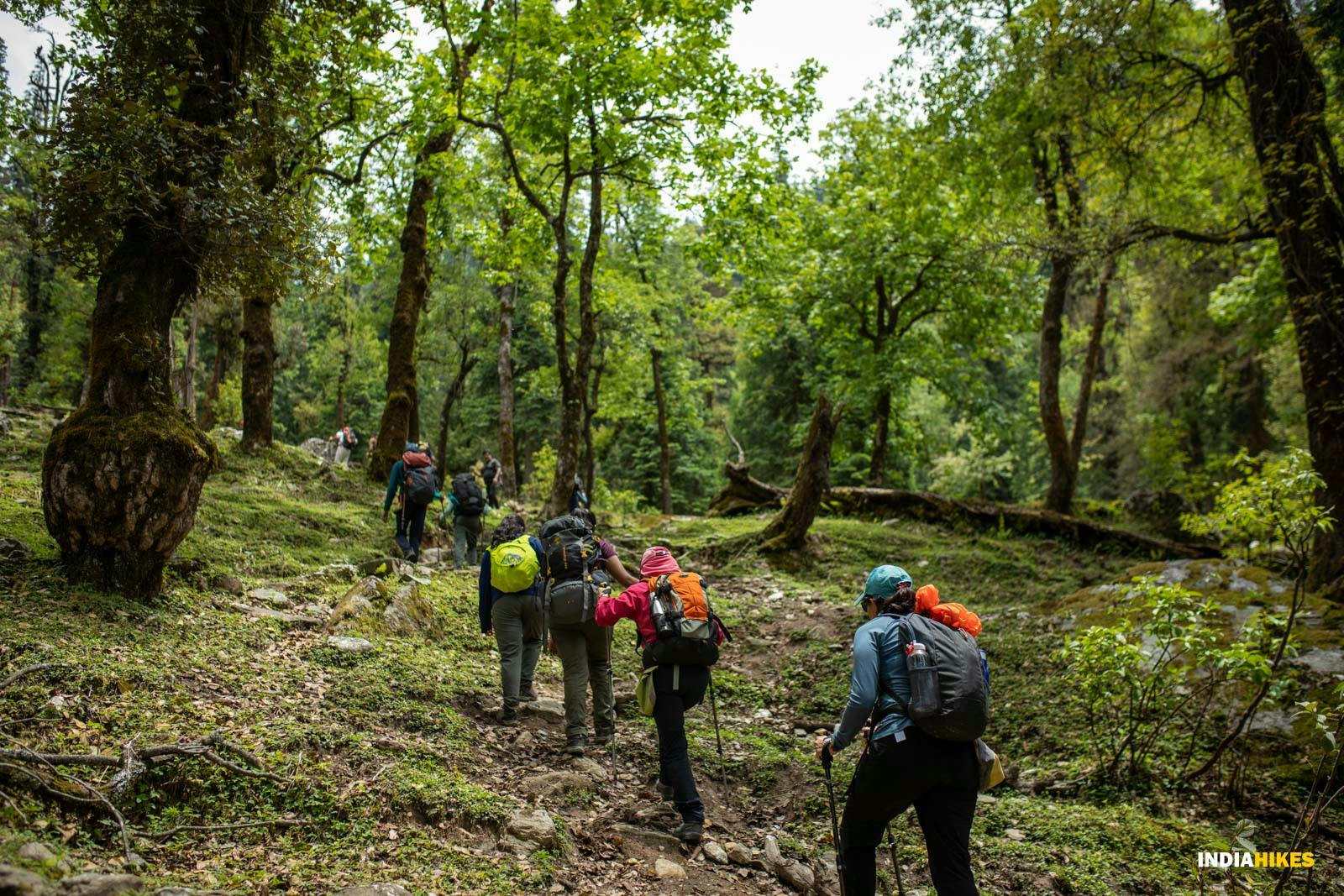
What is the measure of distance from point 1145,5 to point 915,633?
11.3 meters

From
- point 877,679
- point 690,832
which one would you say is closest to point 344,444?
point 690,832

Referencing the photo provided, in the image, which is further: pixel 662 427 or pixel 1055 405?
A: pixel 662 427

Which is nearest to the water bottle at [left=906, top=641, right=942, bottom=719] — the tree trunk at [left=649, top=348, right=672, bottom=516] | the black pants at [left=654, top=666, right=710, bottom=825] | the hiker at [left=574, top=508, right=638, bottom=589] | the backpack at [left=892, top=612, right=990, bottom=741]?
the backpack at [left=892, top=612, right=990, bottom=741]

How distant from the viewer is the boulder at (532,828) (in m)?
4.68

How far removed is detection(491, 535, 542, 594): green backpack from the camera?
6574 mm

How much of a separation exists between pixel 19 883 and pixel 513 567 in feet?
13.1

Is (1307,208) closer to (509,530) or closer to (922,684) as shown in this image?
(922,684)

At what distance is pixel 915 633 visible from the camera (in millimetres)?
3891

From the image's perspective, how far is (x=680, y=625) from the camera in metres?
5.20

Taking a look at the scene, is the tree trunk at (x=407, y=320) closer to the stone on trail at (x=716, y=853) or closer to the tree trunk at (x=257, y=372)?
the tree trunk at (x=257, y=372)

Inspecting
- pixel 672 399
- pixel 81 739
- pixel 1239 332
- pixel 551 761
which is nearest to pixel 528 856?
pixel 551 761

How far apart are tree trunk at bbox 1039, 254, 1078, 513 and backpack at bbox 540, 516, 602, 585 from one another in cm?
1213

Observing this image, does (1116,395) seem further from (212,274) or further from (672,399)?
(212,274)

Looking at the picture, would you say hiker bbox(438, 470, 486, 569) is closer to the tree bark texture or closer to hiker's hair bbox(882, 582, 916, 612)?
the tree bark texture
